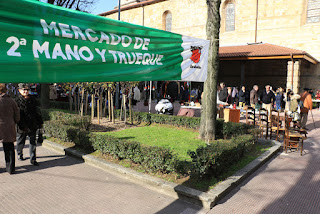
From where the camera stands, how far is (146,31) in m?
3.55

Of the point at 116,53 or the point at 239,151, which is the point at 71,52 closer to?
the point at 116,53

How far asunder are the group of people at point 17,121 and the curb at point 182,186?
1.15m

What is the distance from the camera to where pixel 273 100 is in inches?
637

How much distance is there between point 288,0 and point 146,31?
24.7m

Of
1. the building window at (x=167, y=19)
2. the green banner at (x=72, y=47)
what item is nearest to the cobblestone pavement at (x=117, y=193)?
the green banner at (x=72, y=47)

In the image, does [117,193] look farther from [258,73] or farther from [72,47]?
[258,73]

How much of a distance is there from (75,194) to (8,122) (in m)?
2.10

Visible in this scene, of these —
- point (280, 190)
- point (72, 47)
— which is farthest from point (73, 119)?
point (280, 190)

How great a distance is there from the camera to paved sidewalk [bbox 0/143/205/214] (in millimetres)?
3646

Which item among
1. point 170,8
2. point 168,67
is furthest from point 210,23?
point 170,8

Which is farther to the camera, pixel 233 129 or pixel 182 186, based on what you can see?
pixel 233 129

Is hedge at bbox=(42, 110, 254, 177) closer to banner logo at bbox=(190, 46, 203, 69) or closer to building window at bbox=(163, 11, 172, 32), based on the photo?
banner logo at bbox=(190, 46, 203, 69)

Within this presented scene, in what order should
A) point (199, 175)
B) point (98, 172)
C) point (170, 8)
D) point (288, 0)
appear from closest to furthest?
1. point (199, 175)
2. point (98, 172)
3. point (288, 0)
4. point (170, 8)

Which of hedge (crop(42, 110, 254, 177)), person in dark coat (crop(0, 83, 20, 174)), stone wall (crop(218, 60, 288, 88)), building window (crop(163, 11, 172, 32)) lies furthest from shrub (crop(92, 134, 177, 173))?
building window (crop(163, 11, 172, 32))
